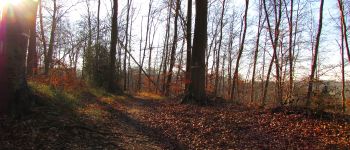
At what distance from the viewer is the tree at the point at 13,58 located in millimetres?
6156

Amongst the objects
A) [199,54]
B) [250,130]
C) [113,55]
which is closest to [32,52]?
[113,55]

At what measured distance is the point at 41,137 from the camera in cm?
557

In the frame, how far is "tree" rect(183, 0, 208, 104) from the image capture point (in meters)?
12.7

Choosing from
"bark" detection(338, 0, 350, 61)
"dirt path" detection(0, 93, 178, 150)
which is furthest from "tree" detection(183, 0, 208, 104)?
"bark" detection(338, 0, 350, 61)

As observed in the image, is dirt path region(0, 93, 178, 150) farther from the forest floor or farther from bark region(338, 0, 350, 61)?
bark region(338, 0, 350, 61)

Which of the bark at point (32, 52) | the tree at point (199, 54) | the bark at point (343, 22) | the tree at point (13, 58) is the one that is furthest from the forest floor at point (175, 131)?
the bark at point (343, 22)

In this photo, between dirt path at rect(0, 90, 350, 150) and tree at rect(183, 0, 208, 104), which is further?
tree at rect(183, 0, 208, 104)

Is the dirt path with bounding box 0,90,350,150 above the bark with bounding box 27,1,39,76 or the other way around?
the other way around

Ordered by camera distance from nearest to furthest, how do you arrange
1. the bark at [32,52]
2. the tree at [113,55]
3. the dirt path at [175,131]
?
the dirt path at [175,131] < the bark at [32,52] < the tree at [113,55]

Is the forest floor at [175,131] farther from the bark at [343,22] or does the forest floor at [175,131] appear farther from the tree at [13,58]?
the bark at [343,22]

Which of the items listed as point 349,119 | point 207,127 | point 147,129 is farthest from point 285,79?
point 147,129

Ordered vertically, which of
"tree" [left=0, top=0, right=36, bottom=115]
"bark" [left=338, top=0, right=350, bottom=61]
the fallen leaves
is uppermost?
"bark" [left=338, top=0, right=350, bottom=61]

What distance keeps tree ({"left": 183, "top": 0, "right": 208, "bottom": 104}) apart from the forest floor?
2667mm

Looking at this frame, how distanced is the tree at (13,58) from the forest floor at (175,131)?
0.38 metres
